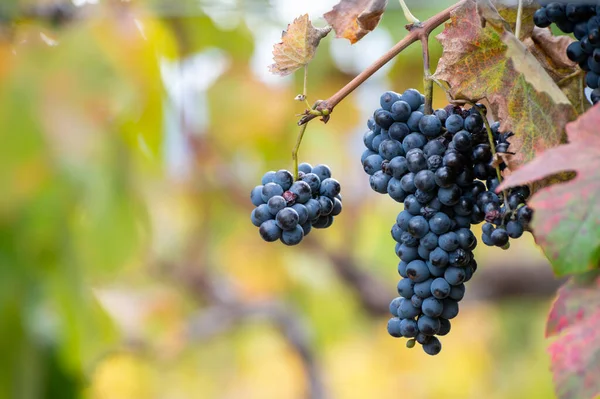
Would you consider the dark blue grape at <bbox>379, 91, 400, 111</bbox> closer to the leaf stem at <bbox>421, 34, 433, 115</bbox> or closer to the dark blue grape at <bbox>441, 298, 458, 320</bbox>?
the leaf stem at <bbox>421, 34, 433, 115</bbox>

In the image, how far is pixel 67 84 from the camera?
5.43ft

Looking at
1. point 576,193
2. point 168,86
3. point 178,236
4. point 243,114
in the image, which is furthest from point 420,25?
point 178,236

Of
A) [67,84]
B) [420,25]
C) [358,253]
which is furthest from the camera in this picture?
[358,253]

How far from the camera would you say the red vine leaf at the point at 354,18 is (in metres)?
0.61

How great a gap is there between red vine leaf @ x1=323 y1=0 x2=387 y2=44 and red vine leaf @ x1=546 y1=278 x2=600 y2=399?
0.26m

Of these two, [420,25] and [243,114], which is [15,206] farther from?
[420,25]

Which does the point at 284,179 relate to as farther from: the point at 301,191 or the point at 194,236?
the point at 194,236

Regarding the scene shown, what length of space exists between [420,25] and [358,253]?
8.70ft

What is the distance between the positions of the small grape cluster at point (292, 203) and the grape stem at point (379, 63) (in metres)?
0.06

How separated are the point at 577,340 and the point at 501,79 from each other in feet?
0.71

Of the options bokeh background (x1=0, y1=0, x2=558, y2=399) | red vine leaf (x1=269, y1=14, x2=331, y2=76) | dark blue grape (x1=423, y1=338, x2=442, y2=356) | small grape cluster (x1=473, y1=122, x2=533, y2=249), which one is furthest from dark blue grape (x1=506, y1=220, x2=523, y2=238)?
bokeh background (x1=0, y1=0, x2=558, y2=399)

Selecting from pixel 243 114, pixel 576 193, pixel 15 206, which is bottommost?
pixel 576 193

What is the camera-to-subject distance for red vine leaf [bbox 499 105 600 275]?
45cm

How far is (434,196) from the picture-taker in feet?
1.92
